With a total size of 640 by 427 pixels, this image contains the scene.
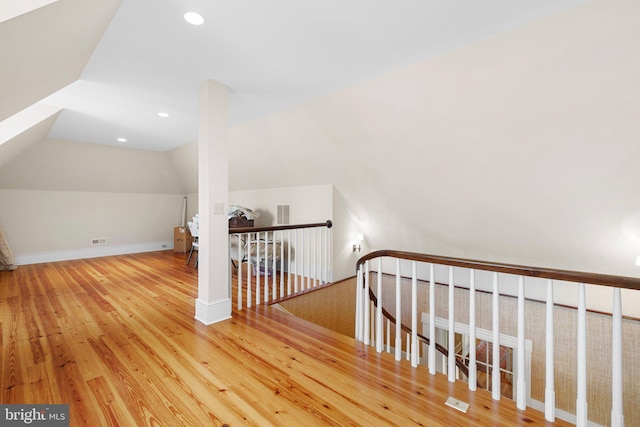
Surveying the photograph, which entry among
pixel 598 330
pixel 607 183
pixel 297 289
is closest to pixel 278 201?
pixel 297 289

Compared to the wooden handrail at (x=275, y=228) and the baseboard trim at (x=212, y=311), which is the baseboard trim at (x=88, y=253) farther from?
the baseboard trim at (x=212, y=311)

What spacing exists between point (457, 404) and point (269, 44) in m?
2.77

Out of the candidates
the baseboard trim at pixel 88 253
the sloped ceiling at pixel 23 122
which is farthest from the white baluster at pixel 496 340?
the baseboard trim at pixel 88 253

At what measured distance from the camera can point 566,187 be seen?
2703 mm

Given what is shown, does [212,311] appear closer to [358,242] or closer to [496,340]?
[496,340]

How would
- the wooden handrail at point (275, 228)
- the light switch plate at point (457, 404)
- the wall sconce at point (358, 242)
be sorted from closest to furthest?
the light switch plate at point (457, 404) < the wooden handrail at point (275, 228) < the wall sconce at point (358, 242)

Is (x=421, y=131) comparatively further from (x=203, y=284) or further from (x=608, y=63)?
(x=203, y=284)

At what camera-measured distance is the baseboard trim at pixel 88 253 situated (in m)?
5.68

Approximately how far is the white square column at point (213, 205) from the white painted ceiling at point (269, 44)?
0.25m

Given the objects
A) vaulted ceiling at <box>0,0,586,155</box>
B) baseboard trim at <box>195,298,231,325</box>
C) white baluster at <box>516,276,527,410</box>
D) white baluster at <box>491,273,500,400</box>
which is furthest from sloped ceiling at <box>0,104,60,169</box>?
white baluster at <box>516,276,527,410</box>

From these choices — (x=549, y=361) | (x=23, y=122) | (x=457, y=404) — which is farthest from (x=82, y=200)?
(x=549, y=361)

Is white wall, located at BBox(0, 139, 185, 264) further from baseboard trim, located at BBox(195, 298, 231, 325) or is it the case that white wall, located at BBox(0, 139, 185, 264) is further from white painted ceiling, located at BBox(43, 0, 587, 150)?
baseboard trim, located at BBox(195, 298, 231, 325)

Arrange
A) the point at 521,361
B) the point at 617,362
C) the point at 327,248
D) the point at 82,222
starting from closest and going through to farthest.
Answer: the point at 617,362, the point at 521,361, the point at 327,248, the point at 82,222

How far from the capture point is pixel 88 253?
6355 mm
